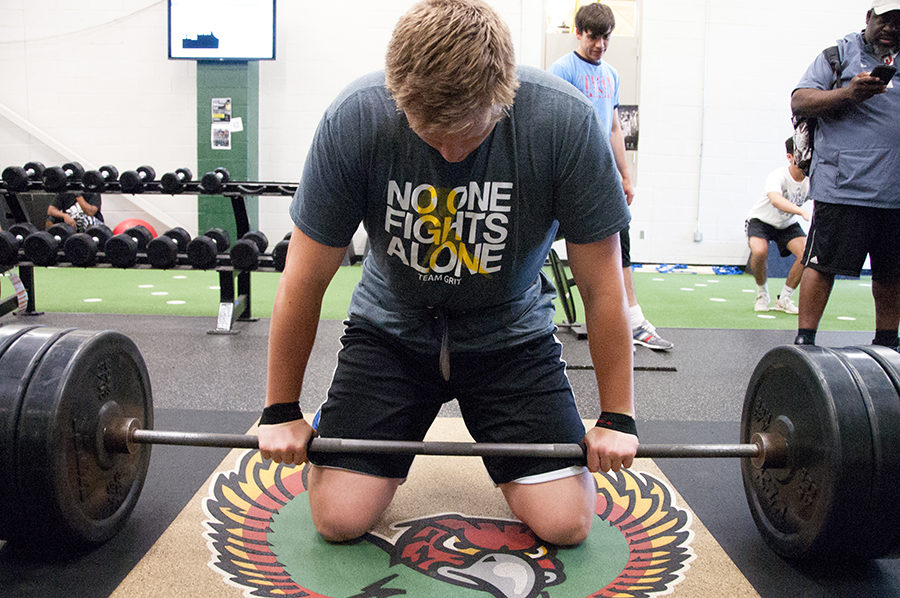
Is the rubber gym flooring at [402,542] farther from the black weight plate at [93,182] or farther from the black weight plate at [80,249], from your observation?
the black weight plate at [93,182]

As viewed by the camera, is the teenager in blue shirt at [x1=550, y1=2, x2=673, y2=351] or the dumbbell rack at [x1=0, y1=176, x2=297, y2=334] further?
the dumbbell rack at [x1=0, y1=176, x2=297, y2=334]

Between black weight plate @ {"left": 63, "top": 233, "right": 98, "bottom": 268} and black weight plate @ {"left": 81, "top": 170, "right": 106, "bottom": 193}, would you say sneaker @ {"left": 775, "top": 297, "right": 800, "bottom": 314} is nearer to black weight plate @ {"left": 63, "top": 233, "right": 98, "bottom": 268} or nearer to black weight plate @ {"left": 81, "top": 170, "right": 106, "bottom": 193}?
black weight plate @ {"left": 63, "top": 233, "right": 98, "bottom": 268}

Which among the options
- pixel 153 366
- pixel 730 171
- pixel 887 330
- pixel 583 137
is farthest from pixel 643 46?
pixel 583 137

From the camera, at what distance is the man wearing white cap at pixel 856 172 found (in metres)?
2.14

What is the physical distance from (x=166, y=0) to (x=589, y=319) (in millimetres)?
6059

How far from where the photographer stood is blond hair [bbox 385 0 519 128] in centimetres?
97

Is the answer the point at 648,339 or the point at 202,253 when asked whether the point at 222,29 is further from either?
the point at 648,339

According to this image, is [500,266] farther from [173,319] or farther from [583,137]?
[173,319]

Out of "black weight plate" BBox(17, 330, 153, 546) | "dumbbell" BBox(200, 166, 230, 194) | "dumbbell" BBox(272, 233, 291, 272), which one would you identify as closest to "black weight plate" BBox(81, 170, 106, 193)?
"dumbbell" BBox(200, 166, 230, 194)

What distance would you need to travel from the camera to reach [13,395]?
1151 millimetres

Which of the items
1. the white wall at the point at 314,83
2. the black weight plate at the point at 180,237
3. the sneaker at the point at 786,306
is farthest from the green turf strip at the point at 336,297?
the white wall at the point at 314,83

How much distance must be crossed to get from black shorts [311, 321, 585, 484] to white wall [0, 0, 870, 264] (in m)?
5.14

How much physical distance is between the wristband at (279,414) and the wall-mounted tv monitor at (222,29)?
5.12 meters

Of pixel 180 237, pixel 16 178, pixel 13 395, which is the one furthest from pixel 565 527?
pixel 16 178
